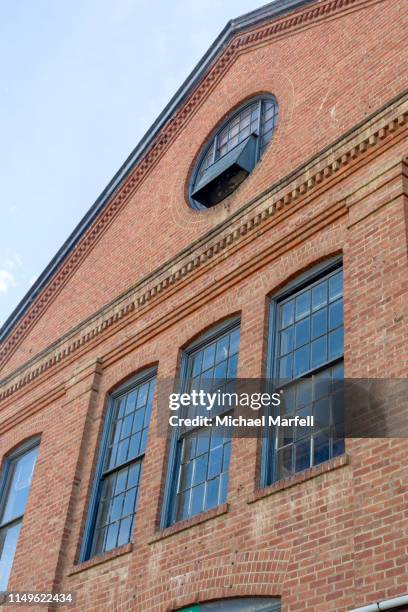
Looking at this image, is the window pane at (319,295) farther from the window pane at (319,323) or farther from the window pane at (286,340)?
the window pane at (286,340)

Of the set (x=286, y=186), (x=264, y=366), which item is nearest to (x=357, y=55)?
(x=286, y=186)

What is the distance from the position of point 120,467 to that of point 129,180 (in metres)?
6.12

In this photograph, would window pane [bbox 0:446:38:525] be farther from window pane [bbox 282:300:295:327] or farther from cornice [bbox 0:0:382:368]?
window pane [bbox 282:300:295:327]

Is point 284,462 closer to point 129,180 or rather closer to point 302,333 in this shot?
point 302,333

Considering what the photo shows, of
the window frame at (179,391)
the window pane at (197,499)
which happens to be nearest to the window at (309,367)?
the window frame at (179,391)

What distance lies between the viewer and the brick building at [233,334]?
8641 mm

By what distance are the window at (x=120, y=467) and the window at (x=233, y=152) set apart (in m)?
3.18

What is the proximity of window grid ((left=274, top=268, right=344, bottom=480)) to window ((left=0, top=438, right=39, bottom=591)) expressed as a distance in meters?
5.69

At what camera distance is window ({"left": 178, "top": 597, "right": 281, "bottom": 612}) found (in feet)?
28.1

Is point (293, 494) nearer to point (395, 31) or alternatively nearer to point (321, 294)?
point (321, 294)

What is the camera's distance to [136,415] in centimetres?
1250

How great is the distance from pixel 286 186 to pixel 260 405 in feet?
10.1

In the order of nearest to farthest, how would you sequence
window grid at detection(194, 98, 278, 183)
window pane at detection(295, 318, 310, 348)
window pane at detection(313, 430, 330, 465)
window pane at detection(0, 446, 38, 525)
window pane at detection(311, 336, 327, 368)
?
window pane at detection(313, 430, 330, 465) < window pane at detection(311, 336, 327, 368) < window pane at detection(295, 318, 310, 348) < window grid at detection(194, 98, 278, 183) < window pane at detection(0, 446, 38, 525)

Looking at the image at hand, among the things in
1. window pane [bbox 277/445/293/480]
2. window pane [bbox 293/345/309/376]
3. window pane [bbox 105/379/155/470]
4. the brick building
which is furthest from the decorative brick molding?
window pane [bbox 105/379/155/470]
